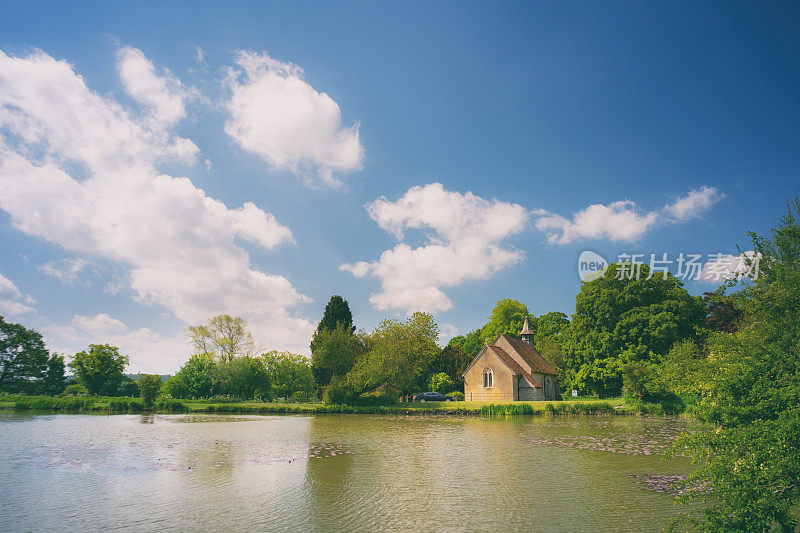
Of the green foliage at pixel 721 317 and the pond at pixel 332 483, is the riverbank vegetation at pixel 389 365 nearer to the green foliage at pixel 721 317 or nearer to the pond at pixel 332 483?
the green foliage at pixel 721 317

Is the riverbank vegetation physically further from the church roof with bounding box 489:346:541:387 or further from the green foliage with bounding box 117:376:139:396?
the church roof with bounding box 489:346:541:387

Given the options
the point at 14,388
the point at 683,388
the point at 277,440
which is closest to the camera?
the point at 683,388

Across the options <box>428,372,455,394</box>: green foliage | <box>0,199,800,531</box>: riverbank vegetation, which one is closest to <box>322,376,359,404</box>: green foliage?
<box>0,199,800,531</box>: riverbank vegetation

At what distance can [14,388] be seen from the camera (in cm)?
5581

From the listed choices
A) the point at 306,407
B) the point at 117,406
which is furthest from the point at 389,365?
the point at 117,406

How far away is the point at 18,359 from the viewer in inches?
2201

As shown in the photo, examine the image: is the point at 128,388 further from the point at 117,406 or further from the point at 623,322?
the point at 623,322

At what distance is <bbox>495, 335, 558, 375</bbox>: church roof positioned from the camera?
54362 mm

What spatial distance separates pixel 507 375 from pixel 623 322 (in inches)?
565

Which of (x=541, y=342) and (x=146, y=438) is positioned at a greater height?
(x=541, y=342)

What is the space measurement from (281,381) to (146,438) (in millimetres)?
33960

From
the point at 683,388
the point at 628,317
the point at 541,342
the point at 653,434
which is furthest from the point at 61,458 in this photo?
the point at 541,342

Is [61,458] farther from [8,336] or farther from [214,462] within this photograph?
[8,336]

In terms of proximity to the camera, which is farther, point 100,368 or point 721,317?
point 100,368
